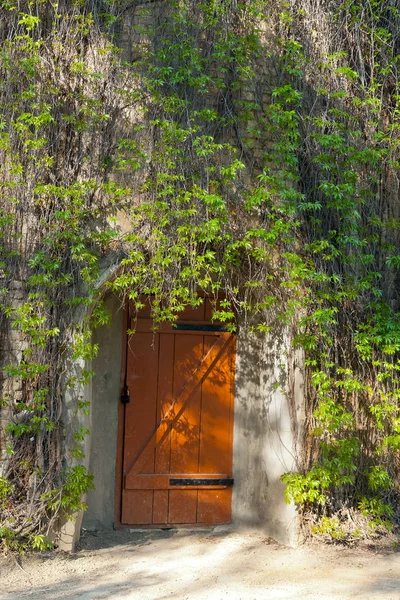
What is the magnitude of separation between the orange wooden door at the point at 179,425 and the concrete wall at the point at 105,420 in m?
0.11

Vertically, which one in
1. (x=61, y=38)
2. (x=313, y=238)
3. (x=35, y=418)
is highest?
(x=61, y=38)

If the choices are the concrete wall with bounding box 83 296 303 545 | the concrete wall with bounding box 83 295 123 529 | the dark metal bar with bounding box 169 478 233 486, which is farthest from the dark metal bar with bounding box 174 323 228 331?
the dark metal bar with bounding box 169 478 233 486

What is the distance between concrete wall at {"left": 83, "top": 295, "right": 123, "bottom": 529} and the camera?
5957 mm

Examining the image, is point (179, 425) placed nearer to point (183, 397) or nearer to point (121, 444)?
point (183, 397)

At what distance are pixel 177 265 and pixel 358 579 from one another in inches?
102

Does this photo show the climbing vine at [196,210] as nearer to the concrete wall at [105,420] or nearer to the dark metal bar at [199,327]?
the dark metal bar at [199,327]

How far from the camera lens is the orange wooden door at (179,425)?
6070mm

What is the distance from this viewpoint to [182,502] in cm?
613

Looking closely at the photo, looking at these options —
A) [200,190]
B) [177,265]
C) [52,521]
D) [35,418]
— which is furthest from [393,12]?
[52,521]

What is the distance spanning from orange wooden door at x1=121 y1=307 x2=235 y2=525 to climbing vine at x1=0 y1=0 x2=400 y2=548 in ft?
1.63

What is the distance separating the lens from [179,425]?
618 cm

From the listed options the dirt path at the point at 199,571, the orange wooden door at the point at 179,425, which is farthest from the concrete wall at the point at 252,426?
the dirt path at the point at 199,571

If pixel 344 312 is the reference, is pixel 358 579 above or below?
below

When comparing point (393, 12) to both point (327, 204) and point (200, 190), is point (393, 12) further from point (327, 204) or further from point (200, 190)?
point (200, 190)
